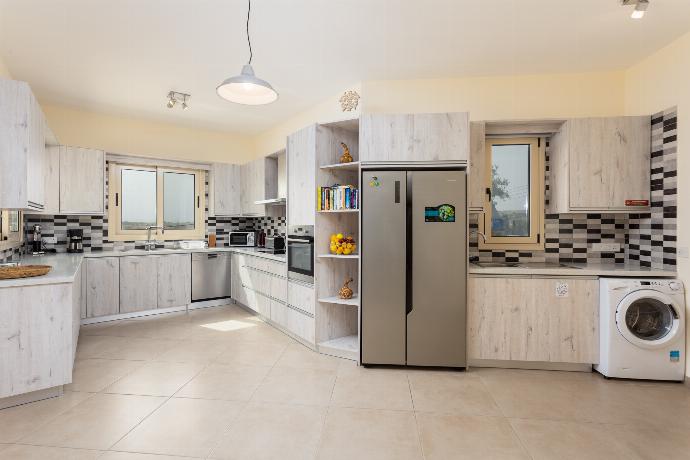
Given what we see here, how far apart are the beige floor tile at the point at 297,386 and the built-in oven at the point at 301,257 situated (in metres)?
0.92

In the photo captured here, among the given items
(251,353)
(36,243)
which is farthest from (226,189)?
(251,353)

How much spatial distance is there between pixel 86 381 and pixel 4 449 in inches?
36.8

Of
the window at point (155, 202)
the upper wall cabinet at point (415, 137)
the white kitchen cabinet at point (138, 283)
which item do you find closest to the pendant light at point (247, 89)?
the upper wall cabinet at point (415, 137)

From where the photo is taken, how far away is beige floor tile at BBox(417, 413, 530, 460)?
2008 mm

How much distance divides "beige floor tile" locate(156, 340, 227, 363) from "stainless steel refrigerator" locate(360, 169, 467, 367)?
5.19 ft

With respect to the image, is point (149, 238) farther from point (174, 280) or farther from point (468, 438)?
point (468, 438)

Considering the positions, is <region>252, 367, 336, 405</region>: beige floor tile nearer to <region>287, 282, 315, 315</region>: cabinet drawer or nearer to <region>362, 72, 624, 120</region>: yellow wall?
<region>287, 282, 315, 315</region>: cabinet drawer

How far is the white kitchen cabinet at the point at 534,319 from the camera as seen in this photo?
312 centimetres

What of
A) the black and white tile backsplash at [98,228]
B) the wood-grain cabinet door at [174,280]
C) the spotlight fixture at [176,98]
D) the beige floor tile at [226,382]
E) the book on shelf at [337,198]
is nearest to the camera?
the beige floor tile at [226,382]

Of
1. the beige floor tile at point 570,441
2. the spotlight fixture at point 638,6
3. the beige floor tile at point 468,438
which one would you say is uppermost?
the spotlight fixture at point 638,6

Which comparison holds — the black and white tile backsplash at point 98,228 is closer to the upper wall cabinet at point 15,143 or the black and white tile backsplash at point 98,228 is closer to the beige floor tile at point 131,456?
the upper wall cabinet at point 15,143

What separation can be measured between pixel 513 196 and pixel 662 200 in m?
1.20

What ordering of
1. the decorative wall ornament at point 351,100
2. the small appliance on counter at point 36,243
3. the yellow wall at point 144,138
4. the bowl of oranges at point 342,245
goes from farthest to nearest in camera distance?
the yellow wall at point 144,138, the small appliance on counter at point 36,243, the decorative wall ornament at point 351,100, the bowl of oranges at point 342,245

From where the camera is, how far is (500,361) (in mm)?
3262
